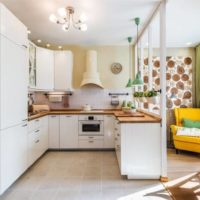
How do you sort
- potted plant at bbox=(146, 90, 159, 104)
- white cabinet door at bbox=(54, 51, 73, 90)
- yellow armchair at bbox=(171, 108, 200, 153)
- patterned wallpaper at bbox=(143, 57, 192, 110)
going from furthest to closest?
patterned wallpaper at bbox=(143, 57, 192, 110), white cabinet door at bbox=(54, 51, 73, 90), yellow armchair at bbox=(171, 108, 200, 153), potted plant at bbox=(146, 90, 159, 104)

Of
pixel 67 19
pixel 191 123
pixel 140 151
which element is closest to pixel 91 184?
pixel 140 151

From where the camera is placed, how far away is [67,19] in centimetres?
325

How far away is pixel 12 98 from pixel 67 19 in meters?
1.63

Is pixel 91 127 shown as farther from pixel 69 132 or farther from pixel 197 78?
pixel 197 78

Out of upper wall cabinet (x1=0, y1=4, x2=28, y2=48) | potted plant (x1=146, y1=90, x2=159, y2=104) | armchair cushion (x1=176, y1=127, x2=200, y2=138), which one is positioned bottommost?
armchair cushion (x1=176, y1=127, x2=200, y2=138)

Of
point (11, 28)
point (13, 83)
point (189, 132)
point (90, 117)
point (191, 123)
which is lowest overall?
point (189, 132)

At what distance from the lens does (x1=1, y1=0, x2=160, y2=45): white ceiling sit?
281 centimetres

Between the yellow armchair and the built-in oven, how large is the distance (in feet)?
5.22

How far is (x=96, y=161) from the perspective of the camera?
144 inches

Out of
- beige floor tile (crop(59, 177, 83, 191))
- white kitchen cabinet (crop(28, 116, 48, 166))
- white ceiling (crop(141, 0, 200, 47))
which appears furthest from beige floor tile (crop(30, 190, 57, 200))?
white ceiling (crop(141, 0, 200, 47))

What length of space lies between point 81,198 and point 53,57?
3349 millimetres

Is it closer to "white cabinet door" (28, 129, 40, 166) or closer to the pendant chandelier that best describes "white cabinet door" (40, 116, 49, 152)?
"white cabinet door" (28, 129, 40, 166)

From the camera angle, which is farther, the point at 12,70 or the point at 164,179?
the point at 164,179

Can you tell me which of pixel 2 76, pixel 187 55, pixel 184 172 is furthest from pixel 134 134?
pixel 187 55
